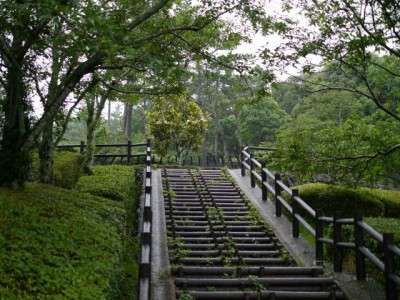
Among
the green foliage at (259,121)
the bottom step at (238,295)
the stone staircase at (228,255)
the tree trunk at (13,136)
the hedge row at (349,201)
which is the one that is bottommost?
the bottom step at (238,295)

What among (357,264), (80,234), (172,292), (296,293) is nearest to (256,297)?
(296,293)

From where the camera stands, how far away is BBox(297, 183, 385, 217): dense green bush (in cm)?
1259

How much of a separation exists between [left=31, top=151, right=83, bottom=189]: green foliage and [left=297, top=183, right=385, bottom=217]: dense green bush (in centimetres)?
711

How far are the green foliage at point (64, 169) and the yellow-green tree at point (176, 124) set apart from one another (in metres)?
7.22

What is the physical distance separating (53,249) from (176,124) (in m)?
17.1

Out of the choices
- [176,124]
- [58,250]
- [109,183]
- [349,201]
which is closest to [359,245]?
[58,250]

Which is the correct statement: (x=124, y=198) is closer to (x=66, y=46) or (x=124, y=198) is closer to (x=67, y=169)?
(x=67, y=169)

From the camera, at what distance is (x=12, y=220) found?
19.3ft

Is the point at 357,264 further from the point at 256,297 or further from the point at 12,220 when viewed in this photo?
the point at 12,220

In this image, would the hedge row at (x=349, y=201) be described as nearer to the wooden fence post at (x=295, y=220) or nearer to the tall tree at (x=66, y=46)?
the wooden fence post at (x=295, y=220)

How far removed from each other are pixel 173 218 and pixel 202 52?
4.20 m

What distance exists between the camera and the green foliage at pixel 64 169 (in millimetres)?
12312

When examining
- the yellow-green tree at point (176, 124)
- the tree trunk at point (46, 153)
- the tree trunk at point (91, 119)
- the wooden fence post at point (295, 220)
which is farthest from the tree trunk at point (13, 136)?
the yellow-green tree at point (176, 124)

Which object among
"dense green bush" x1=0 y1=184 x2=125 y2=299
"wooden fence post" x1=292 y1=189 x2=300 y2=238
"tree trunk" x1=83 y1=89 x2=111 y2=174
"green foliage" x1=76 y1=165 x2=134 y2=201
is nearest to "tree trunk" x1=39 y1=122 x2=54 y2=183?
"green foliage" x1=76 y1=165 x2=134 y2=201
